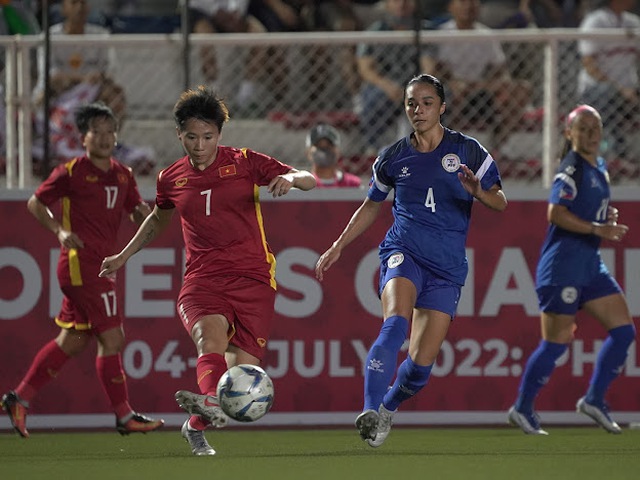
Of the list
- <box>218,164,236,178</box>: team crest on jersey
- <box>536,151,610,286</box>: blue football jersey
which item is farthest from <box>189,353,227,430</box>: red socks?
<box>536,151,610,286</box>: blue football jersey

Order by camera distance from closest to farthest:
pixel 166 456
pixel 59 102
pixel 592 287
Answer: pixel 166 456, pixel 592 287, pixel 59 102

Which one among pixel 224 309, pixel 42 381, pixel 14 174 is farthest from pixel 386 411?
pixel 14 174

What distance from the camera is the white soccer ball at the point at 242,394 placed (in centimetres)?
798

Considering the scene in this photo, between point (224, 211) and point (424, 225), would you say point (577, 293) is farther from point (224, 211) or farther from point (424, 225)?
point (224, 211)

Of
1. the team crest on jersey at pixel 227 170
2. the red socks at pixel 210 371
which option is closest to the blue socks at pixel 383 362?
the red socks at pixel 210 371

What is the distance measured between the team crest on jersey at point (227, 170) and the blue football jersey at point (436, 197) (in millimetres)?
963

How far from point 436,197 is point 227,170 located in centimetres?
128

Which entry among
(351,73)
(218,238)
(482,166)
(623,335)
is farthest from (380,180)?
(351,73)

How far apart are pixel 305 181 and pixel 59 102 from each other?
510cm

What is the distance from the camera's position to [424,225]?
344 inches

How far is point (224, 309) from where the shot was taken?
842cm

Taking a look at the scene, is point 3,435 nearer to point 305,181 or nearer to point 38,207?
point 38,207

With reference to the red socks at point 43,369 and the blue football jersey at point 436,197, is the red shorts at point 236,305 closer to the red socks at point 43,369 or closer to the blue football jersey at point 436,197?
the blue football jersey at point 436,197

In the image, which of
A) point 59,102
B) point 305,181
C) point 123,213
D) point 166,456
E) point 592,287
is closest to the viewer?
point 305,181
